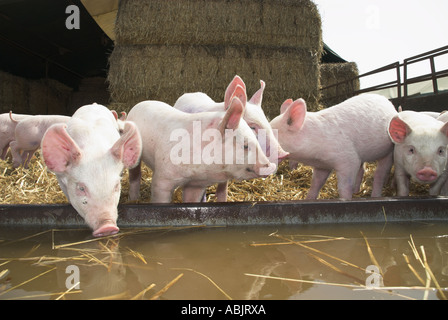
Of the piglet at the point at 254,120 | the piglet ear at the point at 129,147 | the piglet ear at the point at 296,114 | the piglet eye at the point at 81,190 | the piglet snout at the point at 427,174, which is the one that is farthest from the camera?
the piglet ear at the point at 296,114

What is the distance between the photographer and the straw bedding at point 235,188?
11.2ft

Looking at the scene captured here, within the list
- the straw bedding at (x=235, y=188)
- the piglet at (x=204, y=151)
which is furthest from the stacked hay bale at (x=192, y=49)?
the piglet at (x=204, y=151)

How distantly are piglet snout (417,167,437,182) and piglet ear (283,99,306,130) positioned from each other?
40.5 inches

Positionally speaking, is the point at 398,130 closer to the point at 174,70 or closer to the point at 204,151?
the point at 204,151

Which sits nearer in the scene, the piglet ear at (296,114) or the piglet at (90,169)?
the piglet at (90,169)

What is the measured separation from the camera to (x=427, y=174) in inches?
114

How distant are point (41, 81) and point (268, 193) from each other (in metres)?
10.4

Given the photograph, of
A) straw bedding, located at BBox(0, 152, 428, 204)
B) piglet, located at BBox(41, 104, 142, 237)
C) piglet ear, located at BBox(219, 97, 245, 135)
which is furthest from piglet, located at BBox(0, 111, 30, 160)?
piglet ear, located at BBox(219, 97, 245, 135)

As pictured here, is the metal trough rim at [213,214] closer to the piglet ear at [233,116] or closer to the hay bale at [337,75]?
the piglet ear at [233,116]

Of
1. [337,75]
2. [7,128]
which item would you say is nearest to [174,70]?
[7,128]

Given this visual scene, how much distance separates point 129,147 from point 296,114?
147 cm

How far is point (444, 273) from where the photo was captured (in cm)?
146

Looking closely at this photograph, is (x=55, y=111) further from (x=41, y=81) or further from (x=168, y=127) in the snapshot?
(x=168, y=127)

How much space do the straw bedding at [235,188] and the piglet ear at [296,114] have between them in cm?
75
